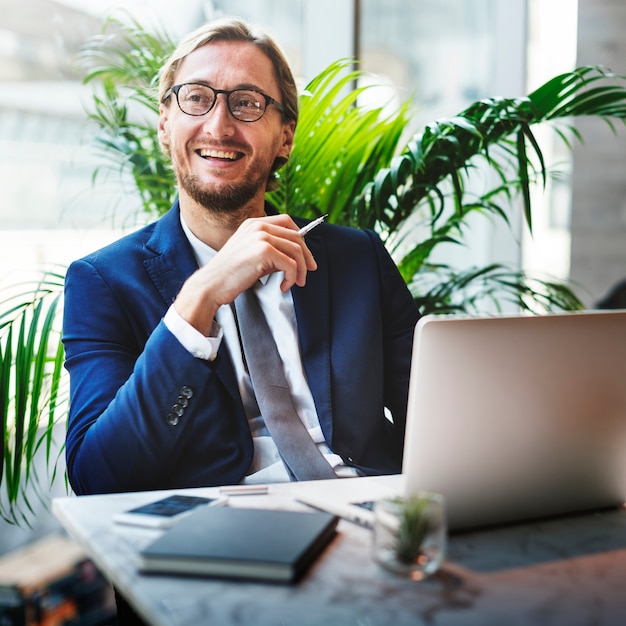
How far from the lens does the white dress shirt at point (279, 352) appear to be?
4.62 feet

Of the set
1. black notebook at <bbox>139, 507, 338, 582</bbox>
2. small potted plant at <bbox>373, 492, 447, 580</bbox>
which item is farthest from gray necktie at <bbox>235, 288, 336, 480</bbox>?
small potted plant at <bbox>373, 492, 447, 580</bbox>

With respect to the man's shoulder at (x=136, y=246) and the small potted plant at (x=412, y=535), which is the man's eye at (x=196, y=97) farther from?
the small potted plant at (x=412, y=535)

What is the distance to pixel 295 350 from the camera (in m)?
1.67

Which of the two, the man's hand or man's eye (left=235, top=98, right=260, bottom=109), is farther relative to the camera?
man's eye (left=235, top=98, right=260, bottom=109)

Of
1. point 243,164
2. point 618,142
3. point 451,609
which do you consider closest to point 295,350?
point 243,164

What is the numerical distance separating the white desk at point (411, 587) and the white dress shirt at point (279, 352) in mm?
422

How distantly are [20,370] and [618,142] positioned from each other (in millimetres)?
2880

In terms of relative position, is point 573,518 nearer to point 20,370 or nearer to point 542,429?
point 542,429

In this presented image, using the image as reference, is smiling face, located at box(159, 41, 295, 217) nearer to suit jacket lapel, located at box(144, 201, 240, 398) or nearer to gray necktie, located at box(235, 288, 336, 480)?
Result: suit jacket lapel, located at box(144, 201, 240, 398)

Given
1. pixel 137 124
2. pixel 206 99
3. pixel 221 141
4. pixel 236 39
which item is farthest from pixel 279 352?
pixel 137 124

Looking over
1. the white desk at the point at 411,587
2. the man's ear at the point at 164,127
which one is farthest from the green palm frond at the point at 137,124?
the white desk at the point at 411,587

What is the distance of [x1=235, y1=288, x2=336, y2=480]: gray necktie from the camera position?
1.48 metres

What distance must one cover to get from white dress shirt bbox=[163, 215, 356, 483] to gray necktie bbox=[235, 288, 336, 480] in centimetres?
3

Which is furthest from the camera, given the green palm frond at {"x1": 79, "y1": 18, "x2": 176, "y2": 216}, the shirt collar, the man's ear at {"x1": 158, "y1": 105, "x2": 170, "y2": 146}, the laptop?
the green palm frond at {"x1": 79, "y1": 18, "x2": 176, "y2": 216}
